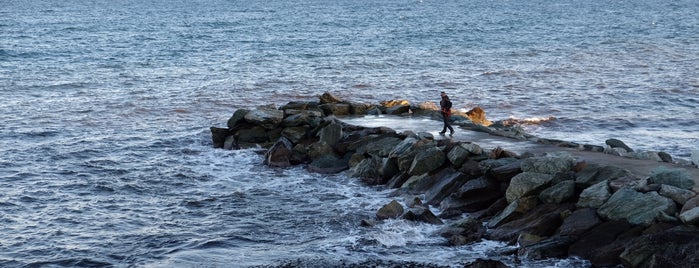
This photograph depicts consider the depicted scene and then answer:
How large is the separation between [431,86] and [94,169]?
2064cm

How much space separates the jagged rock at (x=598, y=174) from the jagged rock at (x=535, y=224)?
0.90 m

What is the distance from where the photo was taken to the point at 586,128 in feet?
115

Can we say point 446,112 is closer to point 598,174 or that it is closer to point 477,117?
point 477,117

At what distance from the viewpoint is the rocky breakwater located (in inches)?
731

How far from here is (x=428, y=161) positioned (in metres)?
25.3

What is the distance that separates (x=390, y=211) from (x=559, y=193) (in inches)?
152

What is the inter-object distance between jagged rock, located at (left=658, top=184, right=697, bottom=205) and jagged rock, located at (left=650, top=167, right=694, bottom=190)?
15.9 inches

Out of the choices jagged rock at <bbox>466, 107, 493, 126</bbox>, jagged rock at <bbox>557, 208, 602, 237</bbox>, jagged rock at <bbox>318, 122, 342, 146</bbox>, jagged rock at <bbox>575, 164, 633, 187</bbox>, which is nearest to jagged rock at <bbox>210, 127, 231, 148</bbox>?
jagged rock at <bbox>318, 122, 342, 146</bbox>

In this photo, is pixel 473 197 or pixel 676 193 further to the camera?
pixel 473 197

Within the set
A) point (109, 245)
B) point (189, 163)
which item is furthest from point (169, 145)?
point (109, 245)

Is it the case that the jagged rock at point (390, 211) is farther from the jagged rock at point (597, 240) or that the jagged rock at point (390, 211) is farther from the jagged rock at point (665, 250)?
the jagged rock at point (665, 250)

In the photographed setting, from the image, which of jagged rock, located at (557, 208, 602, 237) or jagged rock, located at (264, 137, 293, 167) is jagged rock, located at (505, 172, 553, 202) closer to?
jagged rock, located at (557, 208, 602, 237)

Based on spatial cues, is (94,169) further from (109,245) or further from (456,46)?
(456,46)

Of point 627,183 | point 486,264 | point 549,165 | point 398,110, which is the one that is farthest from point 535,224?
point 398,110
